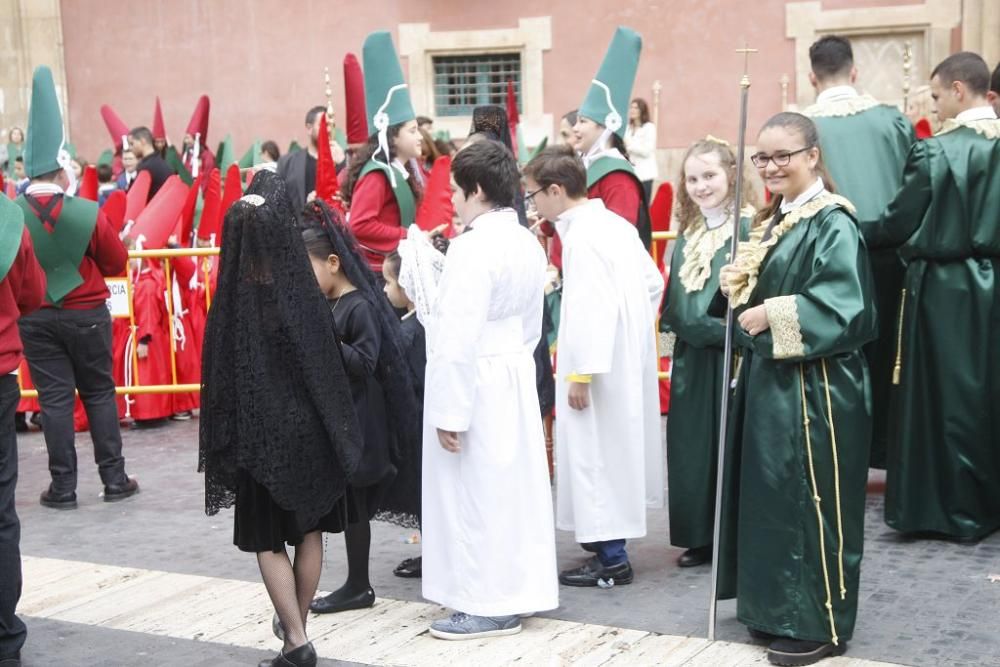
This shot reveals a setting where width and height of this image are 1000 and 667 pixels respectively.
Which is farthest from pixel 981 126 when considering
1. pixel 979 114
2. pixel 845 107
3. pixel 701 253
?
pixel 701 253

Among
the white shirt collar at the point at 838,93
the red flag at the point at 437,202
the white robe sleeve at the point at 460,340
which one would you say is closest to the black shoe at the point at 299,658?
the white robe sleeve at the point at 460,340

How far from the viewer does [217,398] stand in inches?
175

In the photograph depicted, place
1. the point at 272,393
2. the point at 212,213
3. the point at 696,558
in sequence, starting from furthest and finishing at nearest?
the point at 212,213, the point at 696,558, the point at 272,393

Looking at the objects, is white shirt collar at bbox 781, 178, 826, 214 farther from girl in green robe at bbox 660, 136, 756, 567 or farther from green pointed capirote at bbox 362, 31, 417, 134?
green pointed capirote at bbox 362, 31, 417, 134

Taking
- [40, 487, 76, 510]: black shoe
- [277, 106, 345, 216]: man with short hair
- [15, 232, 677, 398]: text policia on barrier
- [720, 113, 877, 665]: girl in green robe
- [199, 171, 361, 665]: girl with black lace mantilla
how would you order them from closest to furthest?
[199, 171, 361, 665]: girl with black lace mantilla
[720, 113, 877, 665]: girl in green robe
[40, 487, 76, 510]: black shoe
[15, 232, 677, 398]: text policia on barrier
[277, 106, 345, 216]: man with short hair

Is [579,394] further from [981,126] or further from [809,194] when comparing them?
[981,126]

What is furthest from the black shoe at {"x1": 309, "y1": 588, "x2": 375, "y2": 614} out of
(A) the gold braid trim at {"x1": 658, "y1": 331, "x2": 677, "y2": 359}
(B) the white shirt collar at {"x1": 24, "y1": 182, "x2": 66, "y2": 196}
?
(B) the white shirt collar at {"x1": 24, "y1": 182, "x2": 66, "y2": 196}

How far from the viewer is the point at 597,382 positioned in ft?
18.5

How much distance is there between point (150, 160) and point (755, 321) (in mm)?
8768

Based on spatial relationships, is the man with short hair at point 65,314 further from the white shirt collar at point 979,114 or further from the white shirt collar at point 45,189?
the white shirt collar at point 979,114

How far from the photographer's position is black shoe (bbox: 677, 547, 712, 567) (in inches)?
231

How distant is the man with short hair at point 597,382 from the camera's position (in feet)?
18.0

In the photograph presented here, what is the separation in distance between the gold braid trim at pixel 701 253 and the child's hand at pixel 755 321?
1112 mm

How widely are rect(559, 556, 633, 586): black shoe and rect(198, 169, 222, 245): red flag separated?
17.8ft
